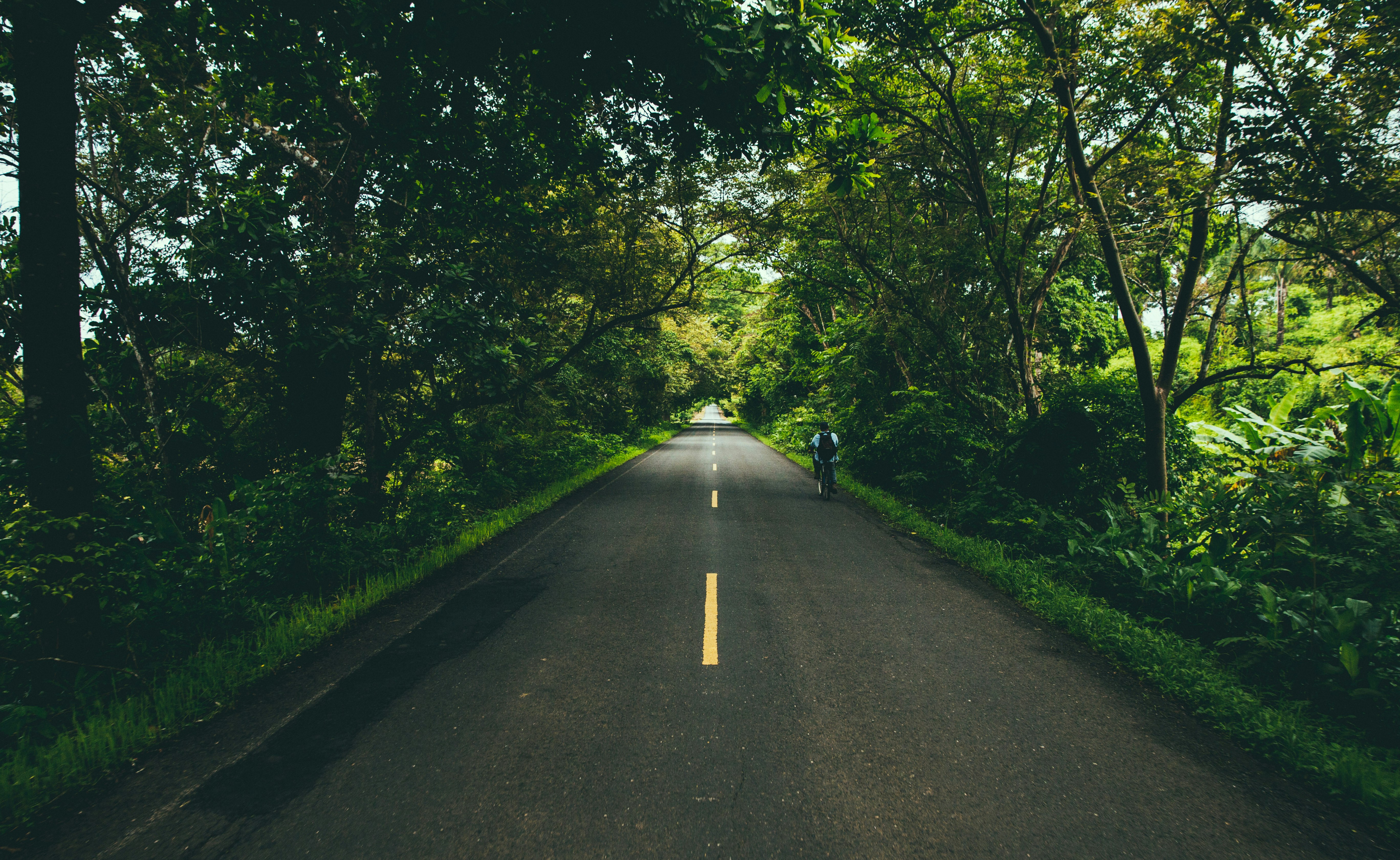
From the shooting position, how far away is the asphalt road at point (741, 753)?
103 inches

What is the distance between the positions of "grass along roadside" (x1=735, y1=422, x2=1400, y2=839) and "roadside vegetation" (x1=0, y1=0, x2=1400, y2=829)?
39 millimetres

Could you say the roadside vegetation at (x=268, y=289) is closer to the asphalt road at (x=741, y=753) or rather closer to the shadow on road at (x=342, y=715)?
the shadow on road at (x=342, y=715)

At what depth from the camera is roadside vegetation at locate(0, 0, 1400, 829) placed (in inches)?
149

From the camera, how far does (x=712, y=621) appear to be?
5270 mm

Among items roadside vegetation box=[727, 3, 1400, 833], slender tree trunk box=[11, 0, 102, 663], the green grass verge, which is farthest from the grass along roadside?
slender tree trunk box=[11, 0, 102, 663]

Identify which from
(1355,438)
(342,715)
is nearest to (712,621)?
(342,715)

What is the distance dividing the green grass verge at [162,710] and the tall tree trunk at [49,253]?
1408 mm

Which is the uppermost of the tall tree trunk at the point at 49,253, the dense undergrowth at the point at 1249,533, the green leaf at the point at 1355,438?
the tall tree trunk at the point at 49,253

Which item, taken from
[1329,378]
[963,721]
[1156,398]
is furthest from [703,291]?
[1329,378]

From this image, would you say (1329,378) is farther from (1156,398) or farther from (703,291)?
(703,291)

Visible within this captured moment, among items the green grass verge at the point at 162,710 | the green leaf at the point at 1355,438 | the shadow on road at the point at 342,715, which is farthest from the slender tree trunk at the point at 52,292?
the green leaf at the point at 1355,438

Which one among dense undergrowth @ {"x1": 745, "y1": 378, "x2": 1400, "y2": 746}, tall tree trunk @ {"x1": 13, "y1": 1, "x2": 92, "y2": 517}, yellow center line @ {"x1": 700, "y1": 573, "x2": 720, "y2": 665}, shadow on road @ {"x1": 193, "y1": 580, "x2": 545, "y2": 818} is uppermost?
tall tree trunk @ {"x1": 13, "y1": 1, "x2": 92, "y2": 517}

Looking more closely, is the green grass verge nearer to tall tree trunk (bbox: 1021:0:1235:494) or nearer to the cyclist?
the cyclist

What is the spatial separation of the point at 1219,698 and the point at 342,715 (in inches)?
236
